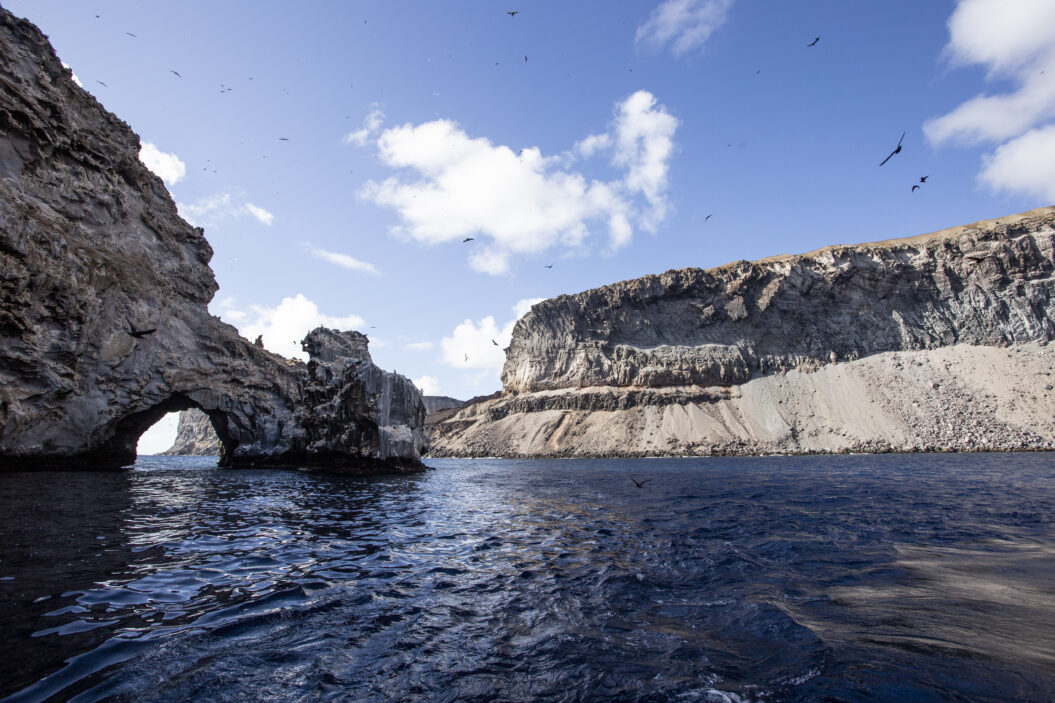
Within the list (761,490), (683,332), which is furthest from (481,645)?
(683,332)

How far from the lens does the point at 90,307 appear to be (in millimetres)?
28203

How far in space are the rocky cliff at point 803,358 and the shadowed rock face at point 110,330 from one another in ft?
174

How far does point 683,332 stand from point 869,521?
86.6m

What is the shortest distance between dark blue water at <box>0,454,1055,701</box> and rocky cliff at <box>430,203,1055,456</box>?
67.2 metres

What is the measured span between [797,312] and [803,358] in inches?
370

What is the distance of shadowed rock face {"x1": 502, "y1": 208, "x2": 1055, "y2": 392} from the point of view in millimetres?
75562

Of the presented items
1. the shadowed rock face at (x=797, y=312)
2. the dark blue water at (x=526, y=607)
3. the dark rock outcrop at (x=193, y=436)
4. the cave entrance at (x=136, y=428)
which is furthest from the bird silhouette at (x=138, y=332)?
the dark rock outcrop at (x=193, y=436)

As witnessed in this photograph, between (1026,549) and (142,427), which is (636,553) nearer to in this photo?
(1026,549)

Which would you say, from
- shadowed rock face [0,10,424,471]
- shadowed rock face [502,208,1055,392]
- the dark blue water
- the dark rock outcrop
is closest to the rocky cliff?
shadowed rock face [502,208,1055,392]

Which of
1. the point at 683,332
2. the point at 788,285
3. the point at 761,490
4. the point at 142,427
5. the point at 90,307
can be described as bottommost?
the point at 761,490

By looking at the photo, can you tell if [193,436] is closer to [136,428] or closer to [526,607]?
[136,428]

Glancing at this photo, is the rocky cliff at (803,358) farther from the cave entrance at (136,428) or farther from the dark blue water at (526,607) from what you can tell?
the dark blue water at (526,607)

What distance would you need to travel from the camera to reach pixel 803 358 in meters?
85.6

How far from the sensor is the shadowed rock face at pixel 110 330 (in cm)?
2516
